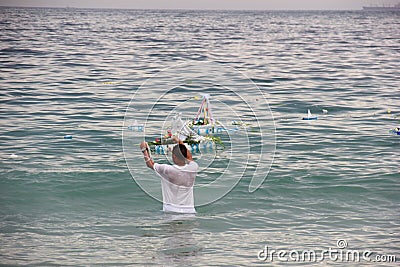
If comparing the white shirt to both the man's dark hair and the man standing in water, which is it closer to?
the man standing in water

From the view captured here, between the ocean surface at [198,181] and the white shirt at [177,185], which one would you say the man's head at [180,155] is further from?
the ocean surface at [198,181]

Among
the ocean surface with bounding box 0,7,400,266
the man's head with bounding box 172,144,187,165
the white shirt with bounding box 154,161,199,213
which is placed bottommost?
the ocean surface with bounding box 0,7,400,266

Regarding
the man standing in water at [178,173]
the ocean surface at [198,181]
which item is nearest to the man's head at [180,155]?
the man standing in water at [178,173]

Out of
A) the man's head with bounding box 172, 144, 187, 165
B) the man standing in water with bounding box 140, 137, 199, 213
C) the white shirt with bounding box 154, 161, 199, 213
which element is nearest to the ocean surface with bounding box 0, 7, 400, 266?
the white shirt with bounding box 154, 161, 199, 213

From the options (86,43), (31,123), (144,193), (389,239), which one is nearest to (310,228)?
(389,239)

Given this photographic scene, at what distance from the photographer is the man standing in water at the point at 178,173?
976 centimetres

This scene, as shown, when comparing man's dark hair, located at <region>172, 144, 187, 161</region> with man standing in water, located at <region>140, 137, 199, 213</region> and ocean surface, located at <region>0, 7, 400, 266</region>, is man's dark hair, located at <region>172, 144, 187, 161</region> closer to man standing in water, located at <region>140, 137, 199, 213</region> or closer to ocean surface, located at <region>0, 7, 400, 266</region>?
man standing in water, located at <region>140, 137, 199, 213</region>

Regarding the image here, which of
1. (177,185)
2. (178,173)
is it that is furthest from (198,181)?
(178,173)

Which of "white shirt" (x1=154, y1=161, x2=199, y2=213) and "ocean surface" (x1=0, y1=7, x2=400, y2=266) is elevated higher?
"white shirt" (x1=154, y1=161, x2=199, y2=213)

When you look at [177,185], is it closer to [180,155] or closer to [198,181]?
[180,155]

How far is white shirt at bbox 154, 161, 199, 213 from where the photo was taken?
384 inches

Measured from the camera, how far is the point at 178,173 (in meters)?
9.77

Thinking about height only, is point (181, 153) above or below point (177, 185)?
above

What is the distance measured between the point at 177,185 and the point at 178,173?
26 centimetres
